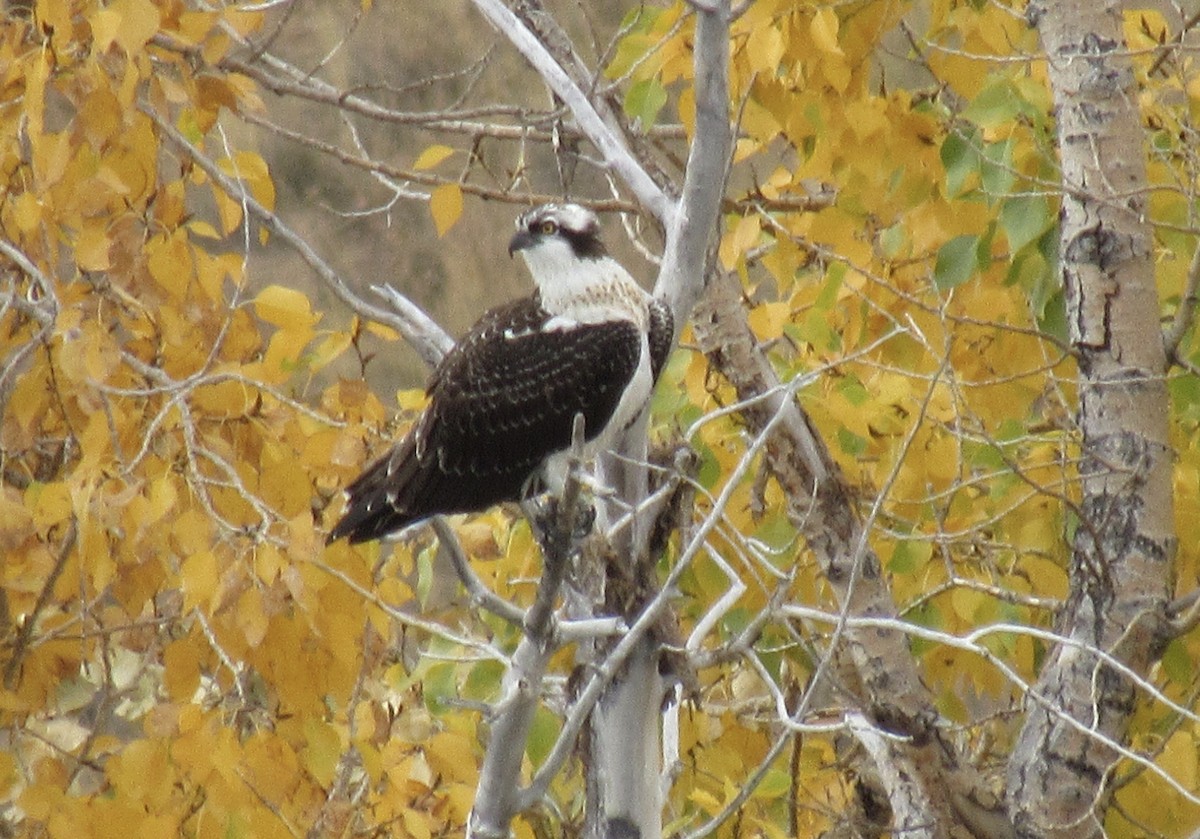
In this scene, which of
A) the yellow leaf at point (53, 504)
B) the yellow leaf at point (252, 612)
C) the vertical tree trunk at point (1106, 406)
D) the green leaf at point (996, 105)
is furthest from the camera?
the vertical tree trunk at point (1106, 406)

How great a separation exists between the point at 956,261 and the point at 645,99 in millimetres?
735

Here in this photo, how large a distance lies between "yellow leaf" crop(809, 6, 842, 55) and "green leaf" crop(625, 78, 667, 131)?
384mm

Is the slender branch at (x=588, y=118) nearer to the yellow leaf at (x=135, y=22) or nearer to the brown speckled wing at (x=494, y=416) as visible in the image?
the brown speckled wing at (x=494, y=416)

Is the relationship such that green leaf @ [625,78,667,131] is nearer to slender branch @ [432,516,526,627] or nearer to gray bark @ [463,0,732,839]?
gray bark @ [463,0,732,839]

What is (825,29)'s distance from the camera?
324 cm

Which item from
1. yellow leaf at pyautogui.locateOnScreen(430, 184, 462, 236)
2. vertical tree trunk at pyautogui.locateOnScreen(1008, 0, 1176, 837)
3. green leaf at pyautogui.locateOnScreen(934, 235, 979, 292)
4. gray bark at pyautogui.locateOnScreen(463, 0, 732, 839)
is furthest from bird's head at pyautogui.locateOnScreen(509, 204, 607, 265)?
vertical tree trunk at pyautogui.locateOnScreen(1008, 0, 1176, 837)

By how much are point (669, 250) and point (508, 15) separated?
55cm

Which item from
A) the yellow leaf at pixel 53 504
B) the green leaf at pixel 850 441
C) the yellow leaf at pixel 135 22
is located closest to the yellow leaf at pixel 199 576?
the yellow leaf at pixel 53 504

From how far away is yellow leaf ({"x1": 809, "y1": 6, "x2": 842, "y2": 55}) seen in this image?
3.23 metres

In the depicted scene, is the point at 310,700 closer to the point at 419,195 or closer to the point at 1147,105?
the point at 419,195

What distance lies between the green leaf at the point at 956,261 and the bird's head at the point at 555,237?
75 centimetres

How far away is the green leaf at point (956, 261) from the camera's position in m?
3.52

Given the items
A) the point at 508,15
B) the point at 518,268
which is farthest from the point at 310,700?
the point at 518,268

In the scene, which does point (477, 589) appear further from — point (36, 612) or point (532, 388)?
point (36, 612)
